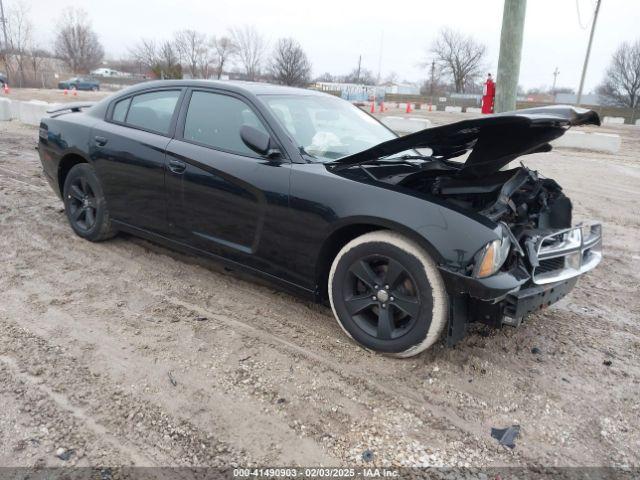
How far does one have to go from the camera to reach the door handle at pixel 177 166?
3.71 meters

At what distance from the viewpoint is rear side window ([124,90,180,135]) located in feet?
13.1

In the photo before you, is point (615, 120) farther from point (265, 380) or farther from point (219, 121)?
point (265, 380)

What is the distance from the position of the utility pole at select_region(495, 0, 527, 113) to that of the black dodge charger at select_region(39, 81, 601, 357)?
233 centimetres

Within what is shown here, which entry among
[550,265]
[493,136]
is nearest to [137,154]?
[493,136]

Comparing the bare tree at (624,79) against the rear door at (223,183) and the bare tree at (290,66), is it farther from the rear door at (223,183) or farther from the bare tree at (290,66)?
the rear door at (223,183)

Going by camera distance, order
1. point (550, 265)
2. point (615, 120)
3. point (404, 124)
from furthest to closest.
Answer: point (615, 120), point (404, 124), point (550, 265)

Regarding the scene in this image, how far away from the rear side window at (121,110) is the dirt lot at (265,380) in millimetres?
1320

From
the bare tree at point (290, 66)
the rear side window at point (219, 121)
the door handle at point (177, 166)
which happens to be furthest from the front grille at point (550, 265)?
the bare tree at point (290, 66)

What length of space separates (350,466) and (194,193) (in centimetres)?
230

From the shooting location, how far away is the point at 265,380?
278 centimetres

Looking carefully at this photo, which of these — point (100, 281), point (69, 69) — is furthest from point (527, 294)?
point (69, 69)

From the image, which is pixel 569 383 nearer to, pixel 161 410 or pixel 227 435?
pixel 227 435

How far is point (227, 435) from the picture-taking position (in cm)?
235

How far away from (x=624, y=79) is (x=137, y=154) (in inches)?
2262
